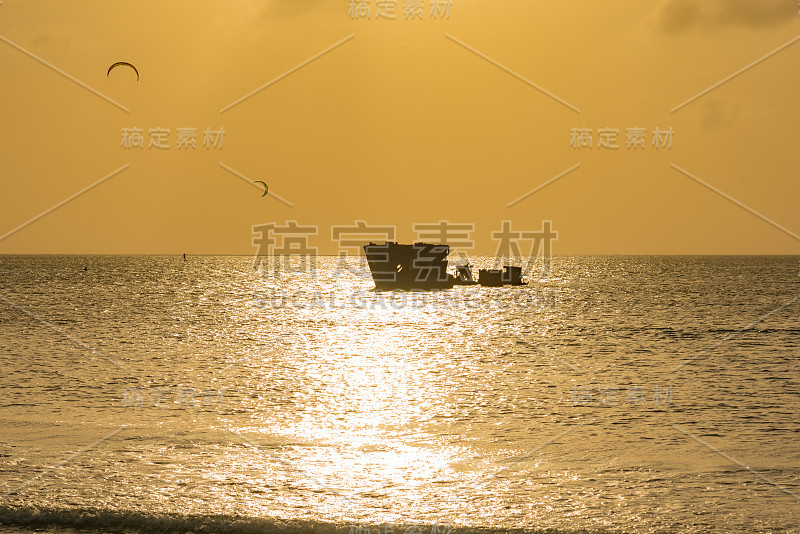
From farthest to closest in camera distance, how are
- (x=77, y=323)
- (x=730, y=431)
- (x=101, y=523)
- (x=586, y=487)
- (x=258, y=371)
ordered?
(x=77, y=323) < (x=258, y=371) < (x=730, y=431) < (x=586, y=487) < (x=101, y=523)

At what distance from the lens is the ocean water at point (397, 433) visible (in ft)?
47.0

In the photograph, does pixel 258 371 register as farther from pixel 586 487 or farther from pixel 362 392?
pixel 586 487

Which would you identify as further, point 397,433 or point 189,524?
point 397,433

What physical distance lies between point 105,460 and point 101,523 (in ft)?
14.6

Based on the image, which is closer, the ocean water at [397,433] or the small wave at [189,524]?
the small wave at [189,524]

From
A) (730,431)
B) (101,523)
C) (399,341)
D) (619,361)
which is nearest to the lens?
(101,523)

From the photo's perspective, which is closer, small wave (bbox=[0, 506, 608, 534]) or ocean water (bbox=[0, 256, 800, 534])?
small wave (bbox=[0, 506, 608, 534])

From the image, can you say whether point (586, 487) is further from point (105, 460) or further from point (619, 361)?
point (619, 361)

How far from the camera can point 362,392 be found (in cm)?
2981

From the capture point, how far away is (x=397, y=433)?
2169 cm

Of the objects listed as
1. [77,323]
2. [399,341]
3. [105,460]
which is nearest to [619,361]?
[399,341]

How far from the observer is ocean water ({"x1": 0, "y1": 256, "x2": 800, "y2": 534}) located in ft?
47.0

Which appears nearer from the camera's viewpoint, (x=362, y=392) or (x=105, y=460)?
(x=105, y=460)

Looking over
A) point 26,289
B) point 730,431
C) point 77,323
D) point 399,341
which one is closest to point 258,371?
point 399,341
